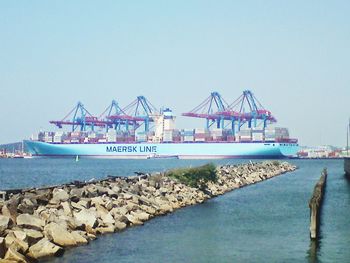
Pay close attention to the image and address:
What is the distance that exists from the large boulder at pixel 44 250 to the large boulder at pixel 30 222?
1253 millimetres

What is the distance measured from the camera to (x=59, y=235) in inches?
785

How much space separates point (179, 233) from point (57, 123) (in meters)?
154

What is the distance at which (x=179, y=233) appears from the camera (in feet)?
76.8

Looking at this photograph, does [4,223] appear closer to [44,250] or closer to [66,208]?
[44,250]

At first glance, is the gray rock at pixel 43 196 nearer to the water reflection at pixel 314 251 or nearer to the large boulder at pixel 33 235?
the large boulder at pixel 33 235

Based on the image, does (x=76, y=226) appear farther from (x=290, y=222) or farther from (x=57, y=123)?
(x=57, y=123)

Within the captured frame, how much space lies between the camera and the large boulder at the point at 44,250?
1786 centimetres

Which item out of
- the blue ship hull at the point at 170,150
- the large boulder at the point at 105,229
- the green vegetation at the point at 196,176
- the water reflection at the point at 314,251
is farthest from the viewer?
the blue ship hull at the point at 170,150

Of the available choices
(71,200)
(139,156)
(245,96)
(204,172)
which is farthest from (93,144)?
(71,200)

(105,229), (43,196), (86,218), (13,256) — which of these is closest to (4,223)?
(13,256)

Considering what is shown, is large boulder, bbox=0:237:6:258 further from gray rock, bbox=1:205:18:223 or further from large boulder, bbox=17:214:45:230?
gray rock, bbox=1:205:18:223

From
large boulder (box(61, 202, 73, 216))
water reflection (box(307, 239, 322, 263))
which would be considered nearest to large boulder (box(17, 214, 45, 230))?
large boulder (box(61, 202, 73, 216))

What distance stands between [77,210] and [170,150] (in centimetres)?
13700

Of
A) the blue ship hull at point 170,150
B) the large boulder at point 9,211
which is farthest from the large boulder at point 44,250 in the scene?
the blue ship hull at point 170,150
